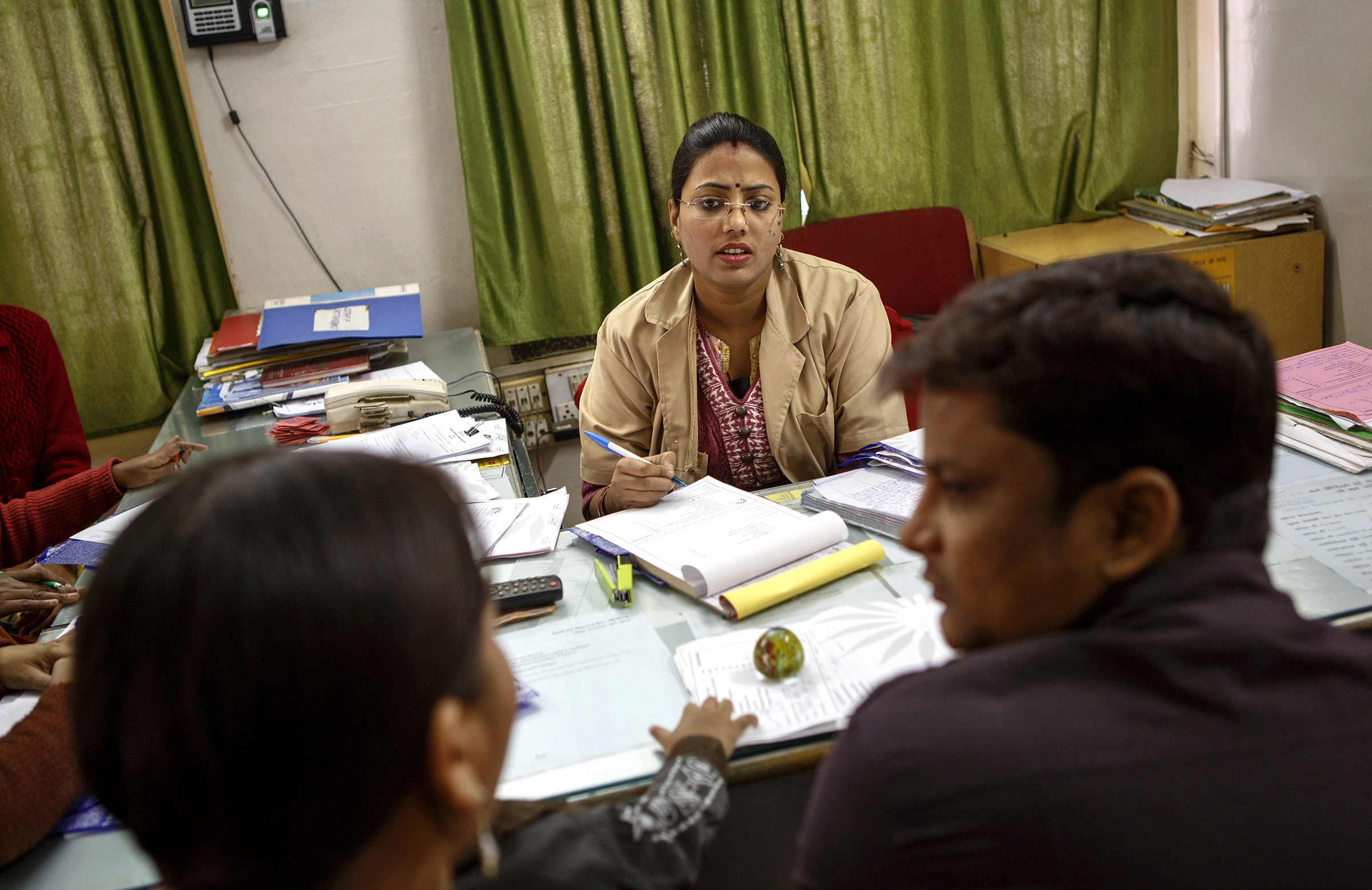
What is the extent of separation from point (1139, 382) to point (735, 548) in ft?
2.59

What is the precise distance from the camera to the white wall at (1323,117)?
2.58 metres

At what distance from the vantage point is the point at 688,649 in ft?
3.74

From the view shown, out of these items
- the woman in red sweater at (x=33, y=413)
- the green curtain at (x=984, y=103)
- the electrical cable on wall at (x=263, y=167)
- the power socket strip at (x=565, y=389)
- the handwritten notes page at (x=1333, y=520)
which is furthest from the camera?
the power socket strip at (x=565, y=389)

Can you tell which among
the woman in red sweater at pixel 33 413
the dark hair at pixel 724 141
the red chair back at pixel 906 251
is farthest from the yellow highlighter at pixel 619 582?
the red chair back at pixel 906 251

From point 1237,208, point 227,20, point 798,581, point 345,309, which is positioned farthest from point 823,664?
point 227,20

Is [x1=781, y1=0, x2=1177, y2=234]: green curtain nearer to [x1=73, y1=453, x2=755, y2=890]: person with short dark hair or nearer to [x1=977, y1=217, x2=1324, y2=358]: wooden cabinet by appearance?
[x1=977, y1=217, x2=1324, y2=358]: wooden cabinet

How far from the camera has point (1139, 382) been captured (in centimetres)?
58

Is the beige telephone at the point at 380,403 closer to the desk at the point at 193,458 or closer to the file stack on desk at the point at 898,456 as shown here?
the desk at the point at 193,458

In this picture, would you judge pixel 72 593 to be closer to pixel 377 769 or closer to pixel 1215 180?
pixel 377 769

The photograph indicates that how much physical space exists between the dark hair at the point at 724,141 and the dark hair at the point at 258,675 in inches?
60.5

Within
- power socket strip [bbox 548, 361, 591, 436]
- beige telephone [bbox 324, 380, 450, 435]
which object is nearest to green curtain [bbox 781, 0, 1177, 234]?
power socket strip [bbox 548, 361, 591, 436]

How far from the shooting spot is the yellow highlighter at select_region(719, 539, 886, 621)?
1222mm

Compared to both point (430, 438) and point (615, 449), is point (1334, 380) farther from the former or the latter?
point (430, 438)

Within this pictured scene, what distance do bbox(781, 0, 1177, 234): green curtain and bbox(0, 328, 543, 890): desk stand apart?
1.26 meters
